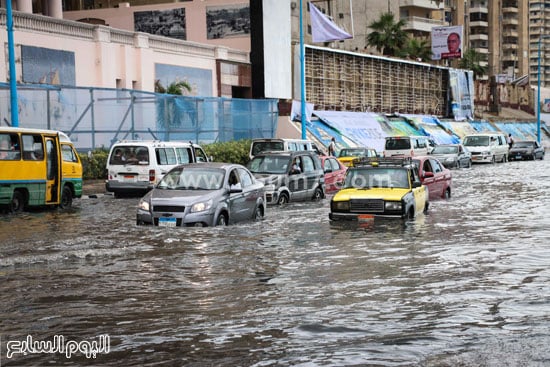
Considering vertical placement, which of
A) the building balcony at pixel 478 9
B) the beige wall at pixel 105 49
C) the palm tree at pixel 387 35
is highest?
the building balcony at pixel 478 9

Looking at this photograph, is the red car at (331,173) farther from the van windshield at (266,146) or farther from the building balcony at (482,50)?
the building balcony at (482,50)

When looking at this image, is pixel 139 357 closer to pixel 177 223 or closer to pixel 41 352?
pixel 41 352

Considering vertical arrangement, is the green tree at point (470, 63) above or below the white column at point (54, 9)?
above

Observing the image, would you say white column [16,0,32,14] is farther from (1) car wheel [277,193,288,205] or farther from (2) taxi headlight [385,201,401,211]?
(2) taxi headlight [385,201,401,211]

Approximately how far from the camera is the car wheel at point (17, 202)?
69.7 feet

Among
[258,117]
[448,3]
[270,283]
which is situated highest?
[448,3]

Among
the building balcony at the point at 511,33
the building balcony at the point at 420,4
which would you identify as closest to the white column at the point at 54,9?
the building balcony at the point at 420,4

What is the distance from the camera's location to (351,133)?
54625 mm

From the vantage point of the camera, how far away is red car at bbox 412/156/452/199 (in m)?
23.8

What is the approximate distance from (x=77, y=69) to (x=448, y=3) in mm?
84144

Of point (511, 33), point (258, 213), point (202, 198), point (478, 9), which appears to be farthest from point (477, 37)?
point (202, 198)

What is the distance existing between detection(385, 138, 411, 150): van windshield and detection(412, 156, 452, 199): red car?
19.2 meters

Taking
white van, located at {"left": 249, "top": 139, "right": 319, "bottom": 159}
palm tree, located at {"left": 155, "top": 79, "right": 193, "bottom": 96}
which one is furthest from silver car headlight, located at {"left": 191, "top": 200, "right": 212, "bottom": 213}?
palm tree, located at {"left": 155, "top": 79, "right": 193, "bottom": 96}

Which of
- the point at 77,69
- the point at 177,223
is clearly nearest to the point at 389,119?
the point at 77,69
